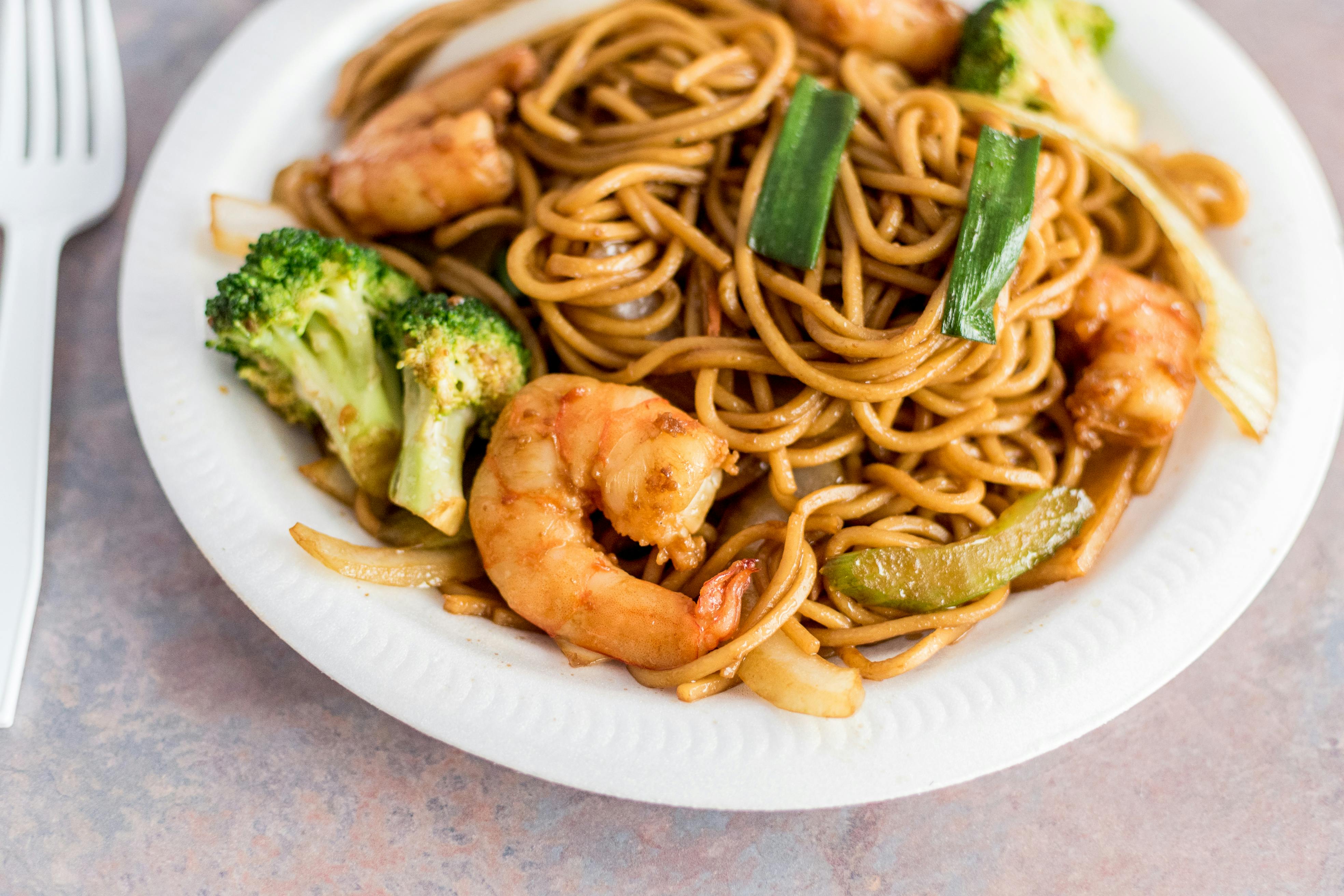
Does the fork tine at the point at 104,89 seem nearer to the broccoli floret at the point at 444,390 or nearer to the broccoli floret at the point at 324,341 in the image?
the broccoli floret at the point at 324,341

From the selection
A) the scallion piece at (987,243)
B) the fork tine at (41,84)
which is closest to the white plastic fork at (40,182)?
the fork tine at (41,84)

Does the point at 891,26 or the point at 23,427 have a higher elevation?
the point at 891,26

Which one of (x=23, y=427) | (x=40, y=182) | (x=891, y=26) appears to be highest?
(x=891, y=26)

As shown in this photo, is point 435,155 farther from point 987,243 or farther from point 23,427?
point 987,243

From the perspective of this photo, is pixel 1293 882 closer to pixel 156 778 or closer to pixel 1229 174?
pixel 1229 174

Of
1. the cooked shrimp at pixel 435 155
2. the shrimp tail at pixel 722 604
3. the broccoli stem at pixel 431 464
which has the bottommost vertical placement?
the broccoli stem at pixel 431 464

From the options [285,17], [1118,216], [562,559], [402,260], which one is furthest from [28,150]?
[1118,216]

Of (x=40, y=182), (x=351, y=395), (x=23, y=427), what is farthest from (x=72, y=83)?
(x=351, y=395)
